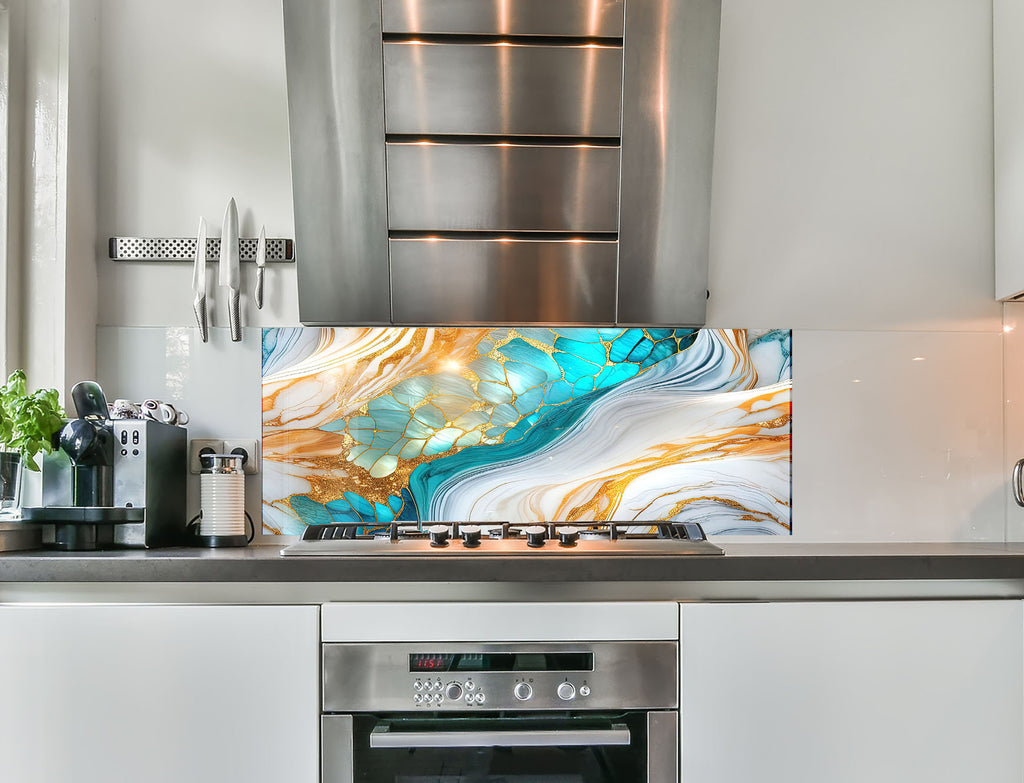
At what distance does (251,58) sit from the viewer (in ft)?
6.67

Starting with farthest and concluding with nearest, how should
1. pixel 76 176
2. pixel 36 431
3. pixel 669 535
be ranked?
pixel 76 176 < pixel 669 535 < pixel 36 431

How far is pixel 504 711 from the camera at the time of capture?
4.67 feet

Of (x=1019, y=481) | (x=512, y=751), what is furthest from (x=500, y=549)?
(x=1019, y=481)

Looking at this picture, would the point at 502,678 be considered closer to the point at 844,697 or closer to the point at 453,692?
the point at 453,692

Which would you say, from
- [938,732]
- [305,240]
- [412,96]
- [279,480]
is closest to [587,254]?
[412,96]

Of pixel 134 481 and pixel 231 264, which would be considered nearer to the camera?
pixel 134 481

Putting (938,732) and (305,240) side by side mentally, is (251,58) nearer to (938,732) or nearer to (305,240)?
(305,240)

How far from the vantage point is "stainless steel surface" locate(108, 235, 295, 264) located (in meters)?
1.98

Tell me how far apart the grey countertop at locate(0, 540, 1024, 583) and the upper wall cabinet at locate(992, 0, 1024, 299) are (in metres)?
0.86

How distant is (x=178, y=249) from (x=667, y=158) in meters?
1.21

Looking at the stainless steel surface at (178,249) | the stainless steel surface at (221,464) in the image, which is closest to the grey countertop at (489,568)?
the stainless steel surface at (221,464)

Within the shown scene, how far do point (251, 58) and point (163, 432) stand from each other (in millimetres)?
974

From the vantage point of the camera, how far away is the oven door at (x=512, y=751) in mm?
1417

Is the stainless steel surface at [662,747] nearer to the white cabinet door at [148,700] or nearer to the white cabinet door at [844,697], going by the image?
the white cabinet door at [844,697]
